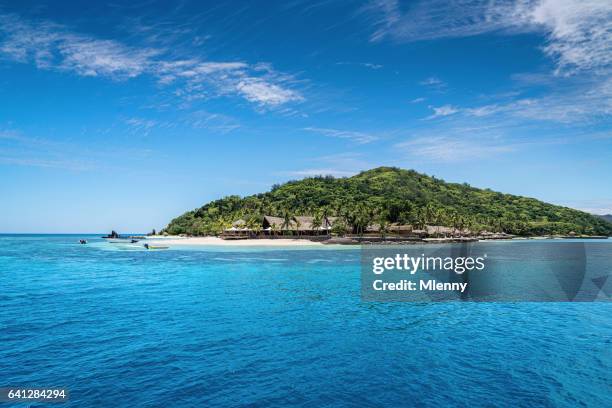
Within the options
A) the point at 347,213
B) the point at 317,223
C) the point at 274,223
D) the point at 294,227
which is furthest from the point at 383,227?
the point at 274,223

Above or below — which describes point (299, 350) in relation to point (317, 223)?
below

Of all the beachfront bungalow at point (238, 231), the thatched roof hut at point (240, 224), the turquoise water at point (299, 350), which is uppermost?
the thatched roof hut at point (240, 224)

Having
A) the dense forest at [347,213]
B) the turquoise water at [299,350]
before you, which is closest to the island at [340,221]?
the dense forest at [347,213]

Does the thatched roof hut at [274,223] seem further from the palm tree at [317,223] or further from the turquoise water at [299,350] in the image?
the turquoise water at [299,350]

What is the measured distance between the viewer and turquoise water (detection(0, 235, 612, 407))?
→ 11391 mm

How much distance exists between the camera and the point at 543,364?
14008mm

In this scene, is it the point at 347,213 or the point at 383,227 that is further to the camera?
the point at 347,213

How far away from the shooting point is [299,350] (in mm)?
15023

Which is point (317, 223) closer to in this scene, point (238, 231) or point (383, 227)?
point (383, 227)

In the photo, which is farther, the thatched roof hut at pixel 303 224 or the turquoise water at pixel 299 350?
the thatched roof hut at pixel 303 224

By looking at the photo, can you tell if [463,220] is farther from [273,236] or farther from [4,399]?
[4,399]

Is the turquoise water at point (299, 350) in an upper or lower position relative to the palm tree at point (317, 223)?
lower

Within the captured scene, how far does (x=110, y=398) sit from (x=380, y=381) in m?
7.79

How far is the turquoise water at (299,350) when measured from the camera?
11.4 meters
